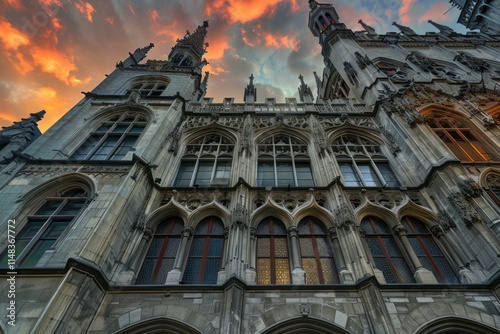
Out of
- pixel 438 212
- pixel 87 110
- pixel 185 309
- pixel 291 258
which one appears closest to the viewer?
pixel 185 309

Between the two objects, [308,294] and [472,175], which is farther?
[472,175]

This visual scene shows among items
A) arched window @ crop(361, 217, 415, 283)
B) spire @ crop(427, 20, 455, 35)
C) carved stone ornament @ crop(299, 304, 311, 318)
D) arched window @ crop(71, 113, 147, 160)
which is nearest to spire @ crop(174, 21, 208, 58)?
arched window @ crop(71, 113, 147, 160)

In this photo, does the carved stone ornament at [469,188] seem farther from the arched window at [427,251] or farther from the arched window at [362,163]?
the arched window at [362,163]

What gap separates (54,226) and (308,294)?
853 centimetres

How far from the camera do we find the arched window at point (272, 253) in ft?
28.2

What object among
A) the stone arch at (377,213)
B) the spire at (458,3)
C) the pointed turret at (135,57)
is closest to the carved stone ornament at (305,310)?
the stone arch at (377,213)

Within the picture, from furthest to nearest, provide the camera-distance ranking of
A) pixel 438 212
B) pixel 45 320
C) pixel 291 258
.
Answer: pixel 438 212
pixel 291 258
pixel 45 320

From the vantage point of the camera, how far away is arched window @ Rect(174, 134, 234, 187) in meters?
12.9

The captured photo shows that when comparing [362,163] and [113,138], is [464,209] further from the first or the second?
[113,138]

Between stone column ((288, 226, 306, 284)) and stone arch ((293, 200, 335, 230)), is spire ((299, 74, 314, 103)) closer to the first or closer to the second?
stone arch ((293, 200, 335, 230))

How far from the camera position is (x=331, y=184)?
36.1ft

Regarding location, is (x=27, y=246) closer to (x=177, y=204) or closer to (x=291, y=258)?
(x=177, y=204)

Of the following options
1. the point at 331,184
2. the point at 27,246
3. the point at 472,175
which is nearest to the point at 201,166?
the point at 331,184

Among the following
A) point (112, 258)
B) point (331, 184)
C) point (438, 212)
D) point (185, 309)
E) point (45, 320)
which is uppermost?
point (331, 184)
